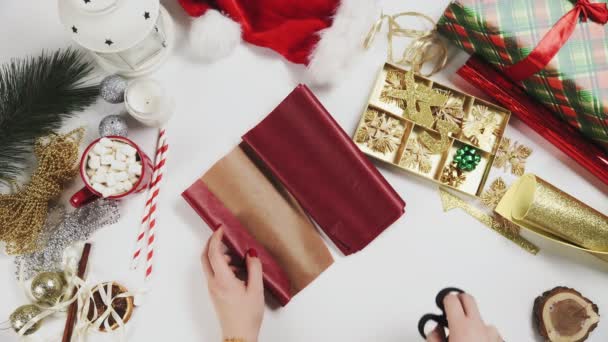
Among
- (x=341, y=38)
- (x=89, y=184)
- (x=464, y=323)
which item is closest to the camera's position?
(x=464, y=323)

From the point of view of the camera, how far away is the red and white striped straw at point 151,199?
1091 millimetres

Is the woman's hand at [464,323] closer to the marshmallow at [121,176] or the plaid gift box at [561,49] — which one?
the plaid gift box at [561,49]

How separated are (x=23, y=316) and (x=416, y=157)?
96 centimetres

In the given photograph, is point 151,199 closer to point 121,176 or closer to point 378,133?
point 121,176

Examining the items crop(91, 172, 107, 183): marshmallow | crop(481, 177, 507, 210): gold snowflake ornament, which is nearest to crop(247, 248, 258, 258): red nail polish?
crop(91, 172, 107, 183): marshmallow

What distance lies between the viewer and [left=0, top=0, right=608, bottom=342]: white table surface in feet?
3.60

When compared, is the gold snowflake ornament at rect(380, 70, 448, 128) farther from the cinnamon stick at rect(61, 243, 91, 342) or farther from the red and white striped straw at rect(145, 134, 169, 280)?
the cinnamon stick at rect(61, 243, 91, 342)

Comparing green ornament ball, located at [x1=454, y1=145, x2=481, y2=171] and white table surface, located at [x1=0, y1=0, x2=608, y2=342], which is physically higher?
green ornament ball, located at [x1=454, y1=145, x2=481, y2=171]

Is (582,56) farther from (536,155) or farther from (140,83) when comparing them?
(140,83)

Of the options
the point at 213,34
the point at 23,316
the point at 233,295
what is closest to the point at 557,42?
the point at 213,34

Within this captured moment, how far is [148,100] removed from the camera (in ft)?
3.48

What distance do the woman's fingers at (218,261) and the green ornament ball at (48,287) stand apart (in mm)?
354

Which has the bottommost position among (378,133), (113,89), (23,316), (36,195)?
(23,316)

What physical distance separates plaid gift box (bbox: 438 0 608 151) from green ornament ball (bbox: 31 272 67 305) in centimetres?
107
